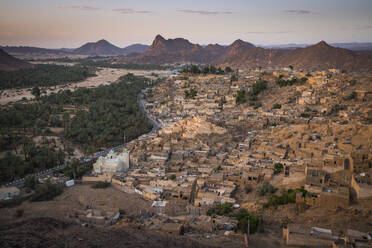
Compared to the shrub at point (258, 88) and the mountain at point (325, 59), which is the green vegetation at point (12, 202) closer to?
the shrub at point (258, 88)

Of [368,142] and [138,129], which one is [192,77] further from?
[368,142]

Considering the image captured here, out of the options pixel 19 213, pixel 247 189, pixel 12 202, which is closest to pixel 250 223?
pixel 247 189

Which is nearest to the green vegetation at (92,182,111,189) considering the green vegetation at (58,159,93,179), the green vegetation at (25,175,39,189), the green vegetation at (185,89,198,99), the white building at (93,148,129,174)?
the white building at (93,148,129,174)

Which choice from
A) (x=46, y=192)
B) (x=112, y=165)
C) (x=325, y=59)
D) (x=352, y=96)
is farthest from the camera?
(x=325, y=59)

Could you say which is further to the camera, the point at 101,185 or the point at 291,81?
the point at 291,81

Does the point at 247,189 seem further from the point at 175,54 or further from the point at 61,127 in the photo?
the point at 175,54

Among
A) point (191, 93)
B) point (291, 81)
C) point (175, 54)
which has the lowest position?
point (191, 93)

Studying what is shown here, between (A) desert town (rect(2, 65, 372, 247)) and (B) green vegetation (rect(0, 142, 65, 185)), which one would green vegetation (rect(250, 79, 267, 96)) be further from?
(B) green vegetation (rect(0, 142, 65, 185))
